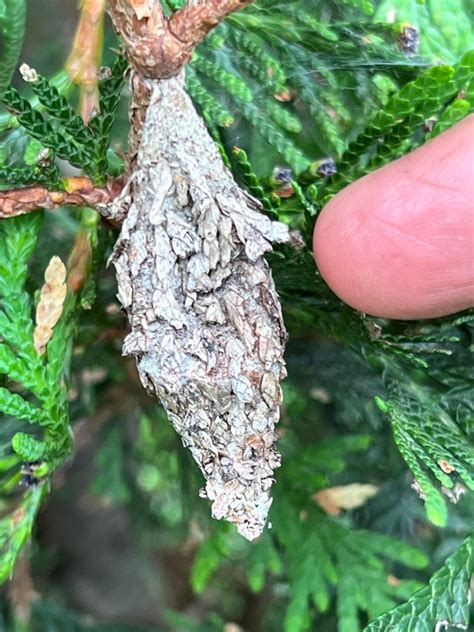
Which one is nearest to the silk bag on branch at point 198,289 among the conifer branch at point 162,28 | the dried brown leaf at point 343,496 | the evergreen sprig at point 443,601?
the conifer branch at point 162,28

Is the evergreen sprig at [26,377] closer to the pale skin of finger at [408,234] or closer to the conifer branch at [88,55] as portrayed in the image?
the conifer branch at [88,55]

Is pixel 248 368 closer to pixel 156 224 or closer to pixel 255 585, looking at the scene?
pixel 156 224

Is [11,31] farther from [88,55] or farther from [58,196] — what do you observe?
[58,196]

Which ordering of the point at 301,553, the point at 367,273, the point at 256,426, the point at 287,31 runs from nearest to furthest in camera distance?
the point at 256,426 < the point at 367,273 < the point at 287,31 < the point at 301,553

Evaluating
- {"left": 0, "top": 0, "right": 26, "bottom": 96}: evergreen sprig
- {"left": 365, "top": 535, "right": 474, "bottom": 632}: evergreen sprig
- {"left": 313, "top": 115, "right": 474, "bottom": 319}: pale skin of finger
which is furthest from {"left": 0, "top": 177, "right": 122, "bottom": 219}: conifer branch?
{"left": 365, "top": 535, "right": 474, "bottom": 632}: evergreen sprig

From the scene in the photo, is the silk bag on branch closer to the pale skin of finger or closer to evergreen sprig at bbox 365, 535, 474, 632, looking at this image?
the pale skin of finger

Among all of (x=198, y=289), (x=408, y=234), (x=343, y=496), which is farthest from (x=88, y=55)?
(x=343, y=496)

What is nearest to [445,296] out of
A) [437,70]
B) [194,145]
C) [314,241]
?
[314,241]
